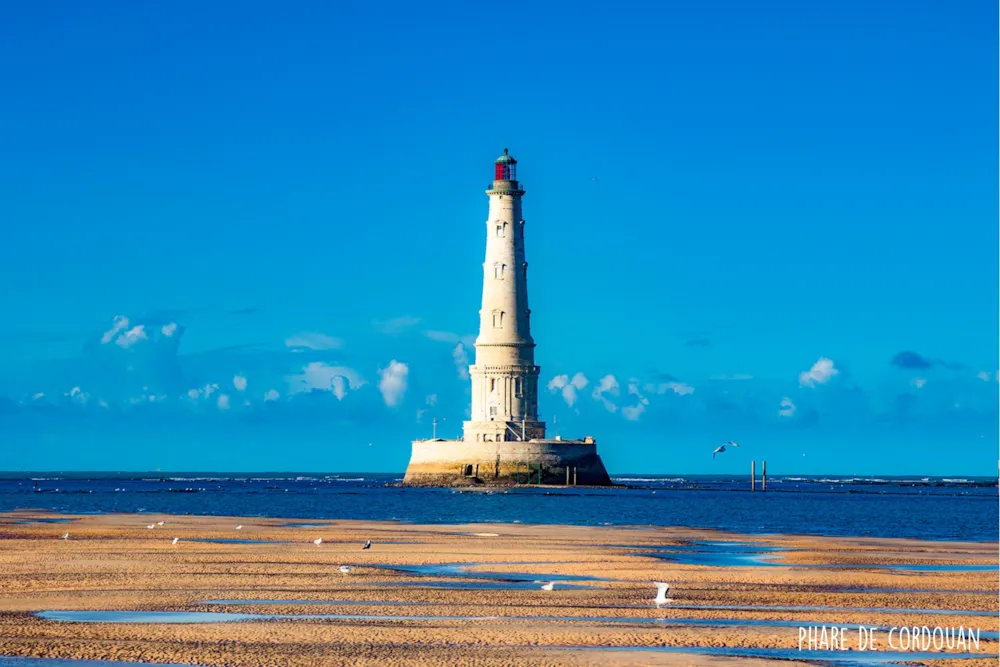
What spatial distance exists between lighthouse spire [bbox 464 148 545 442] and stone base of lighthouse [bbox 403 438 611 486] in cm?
167

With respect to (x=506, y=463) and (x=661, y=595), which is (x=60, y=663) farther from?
(x=506, y=463)

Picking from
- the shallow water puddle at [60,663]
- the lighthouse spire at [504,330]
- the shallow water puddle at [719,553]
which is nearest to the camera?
the shallow water puddle at [60,663]

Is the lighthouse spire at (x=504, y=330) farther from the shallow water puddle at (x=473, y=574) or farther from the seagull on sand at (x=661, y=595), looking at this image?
the seagull on sand at (x=661, y=595)

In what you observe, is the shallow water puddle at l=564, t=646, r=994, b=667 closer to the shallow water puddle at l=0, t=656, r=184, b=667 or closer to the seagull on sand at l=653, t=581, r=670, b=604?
the seagull on sand at l=653, t=581, r=670, b=604

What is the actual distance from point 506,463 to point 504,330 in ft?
32.3

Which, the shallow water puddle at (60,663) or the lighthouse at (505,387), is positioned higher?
the lighthouse at (505,387)

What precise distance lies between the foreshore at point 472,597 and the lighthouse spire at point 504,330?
65.7m

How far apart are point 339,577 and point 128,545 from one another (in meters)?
12.3

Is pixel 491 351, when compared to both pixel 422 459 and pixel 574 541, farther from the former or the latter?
pixel 574 541

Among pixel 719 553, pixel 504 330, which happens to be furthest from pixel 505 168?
pixel 719 553

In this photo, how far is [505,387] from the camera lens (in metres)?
117

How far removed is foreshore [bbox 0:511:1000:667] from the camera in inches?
925

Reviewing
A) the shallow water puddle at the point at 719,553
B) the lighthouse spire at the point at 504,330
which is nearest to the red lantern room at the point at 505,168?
the lighthouse spire at the point at 504,330

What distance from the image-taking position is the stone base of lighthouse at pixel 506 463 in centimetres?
11650
